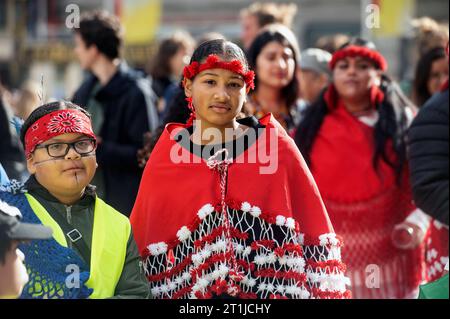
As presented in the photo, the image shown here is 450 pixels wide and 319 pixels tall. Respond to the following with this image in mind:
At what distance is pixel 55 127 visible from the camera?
11.9ft

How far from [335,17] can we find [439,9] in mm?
2310

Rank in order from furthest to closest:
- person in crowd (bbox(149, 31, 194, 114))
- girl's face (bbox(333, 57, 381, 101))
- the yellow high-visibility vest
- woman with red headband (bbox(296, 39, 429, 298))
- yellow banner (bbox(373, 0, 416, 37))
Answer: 1. yellow banner (bbox(373, 0, 416, 37))
2. person in crowd (bbox(149, 31, 194, 114))
3. girl's face (bbox(333, 57, 381, 101))
4. woman with red headband (bbox(296, 39, 429, 298))
5. the yellow high-visibility vest

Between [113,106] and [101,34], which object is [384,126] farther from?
[101,34]

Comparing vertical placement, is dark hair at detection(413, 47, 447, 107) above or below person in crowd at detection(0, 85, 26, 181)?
above

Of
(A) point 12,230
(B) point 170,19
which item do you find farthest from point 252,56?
(B) point 170,19

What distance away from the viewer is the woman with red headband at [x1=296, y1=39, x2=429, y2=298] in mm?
5332

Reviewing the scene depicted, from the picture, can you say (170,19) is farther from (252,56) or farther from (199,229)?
(199,229)

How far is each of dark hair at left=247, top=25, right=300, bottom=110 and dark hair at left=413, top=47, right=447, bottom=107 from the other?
32.7 inches

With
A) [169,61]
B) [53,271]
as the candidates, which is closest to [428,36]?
[169,61]

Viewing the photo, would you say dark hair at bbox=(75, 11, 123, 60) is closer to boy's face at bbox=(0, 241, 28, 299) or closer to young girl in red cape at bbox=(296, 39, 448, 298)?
young girl in red cape at bbox=(296, 39, 448, 298)

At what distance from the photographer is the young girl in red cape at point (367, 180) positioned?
210 inches

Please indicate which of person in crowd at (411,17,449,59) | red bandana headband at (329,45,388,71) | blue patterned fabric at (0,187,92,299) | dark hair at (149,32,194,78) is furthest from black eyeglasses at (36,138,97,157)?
dark hair at (149,32,194,78)

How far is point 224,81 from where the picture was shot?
3730 mm

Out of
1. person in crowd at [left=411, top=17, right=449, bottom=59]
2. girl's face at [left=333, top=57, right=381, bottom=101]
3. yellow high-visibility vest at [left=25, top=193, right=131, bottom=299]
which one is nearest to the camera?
yellow high-visibility vest at [left=25, top=193, right=131, bottom=299]
